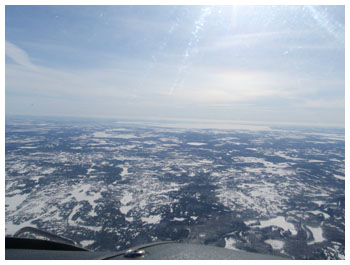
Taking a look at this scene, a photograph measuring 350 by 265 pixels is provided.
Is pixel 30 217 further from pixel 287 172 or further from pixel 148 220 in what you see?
pixel 287 172

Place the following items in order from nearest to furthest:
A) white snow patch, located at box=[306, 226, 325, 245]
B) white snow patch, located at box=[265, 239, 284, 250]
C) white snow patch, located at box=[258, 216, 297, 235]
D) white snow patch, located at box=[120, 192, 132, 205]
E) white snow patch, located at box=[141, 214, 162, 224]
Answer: white snow patch, located at box=[265, 239, 284, 250] < white snow patch, located at box=[306, 226, 325, 245] < white snow patch, located at box=[258, 216, 297, 235] < white snow patch, located at box=[141, 214, 162, 224] < white snow patch, located at box=[120, 192, 132, 205]

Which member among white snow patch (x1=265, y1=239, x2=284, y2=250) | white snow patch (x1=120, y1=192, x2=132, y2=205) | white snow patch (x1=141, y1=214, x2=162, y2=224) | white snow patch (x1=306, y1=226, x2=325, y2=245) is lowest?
white snow patch (x1=306, y1=226, x2=325, y2=245)

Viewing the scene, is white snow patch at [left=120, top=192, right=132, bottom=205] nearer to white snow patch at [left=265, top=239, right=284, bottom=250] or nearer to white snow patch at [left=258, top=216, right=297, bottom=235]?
white snow patch at [left=258, top=216, right=297, bottom=235]

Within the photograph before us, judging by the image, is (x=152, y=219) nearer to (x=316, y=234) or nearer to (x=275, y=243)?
(x=275, y=243)

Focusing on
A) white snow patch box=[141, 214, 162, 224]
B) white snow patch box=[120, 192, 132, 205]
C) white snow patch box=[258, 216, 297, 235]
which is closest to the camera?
white snow patch box=[258, 216, 297, 235]

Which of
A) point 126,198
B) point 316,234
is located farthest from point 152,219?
point 316,234

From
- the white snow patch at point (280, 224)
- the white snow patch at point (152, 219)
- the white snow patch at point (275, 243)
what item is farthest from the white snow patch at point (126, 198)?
the white snow patch at point (275, 243)

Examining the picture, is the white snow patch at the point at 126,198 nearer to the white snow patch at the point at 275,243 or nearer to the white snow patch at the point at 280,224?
the white snow patch at the point at 280,224

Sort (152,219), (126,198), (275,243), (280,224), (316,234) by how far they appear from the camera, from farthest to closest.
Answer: (126,198) < (152,219) < (280,224) < (316,234) < (275,243)

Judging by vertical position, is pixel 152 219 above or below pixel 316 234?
above

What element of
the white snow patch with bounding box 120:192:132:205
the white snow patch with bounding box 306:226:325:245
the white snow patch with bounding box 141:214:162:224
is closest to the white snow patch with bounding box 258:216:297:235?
the white snow patch with bounding box 306:226:325:245

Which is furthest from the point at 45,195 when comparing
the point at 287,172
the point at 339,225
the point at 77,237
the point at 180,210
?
the point at 287,172
